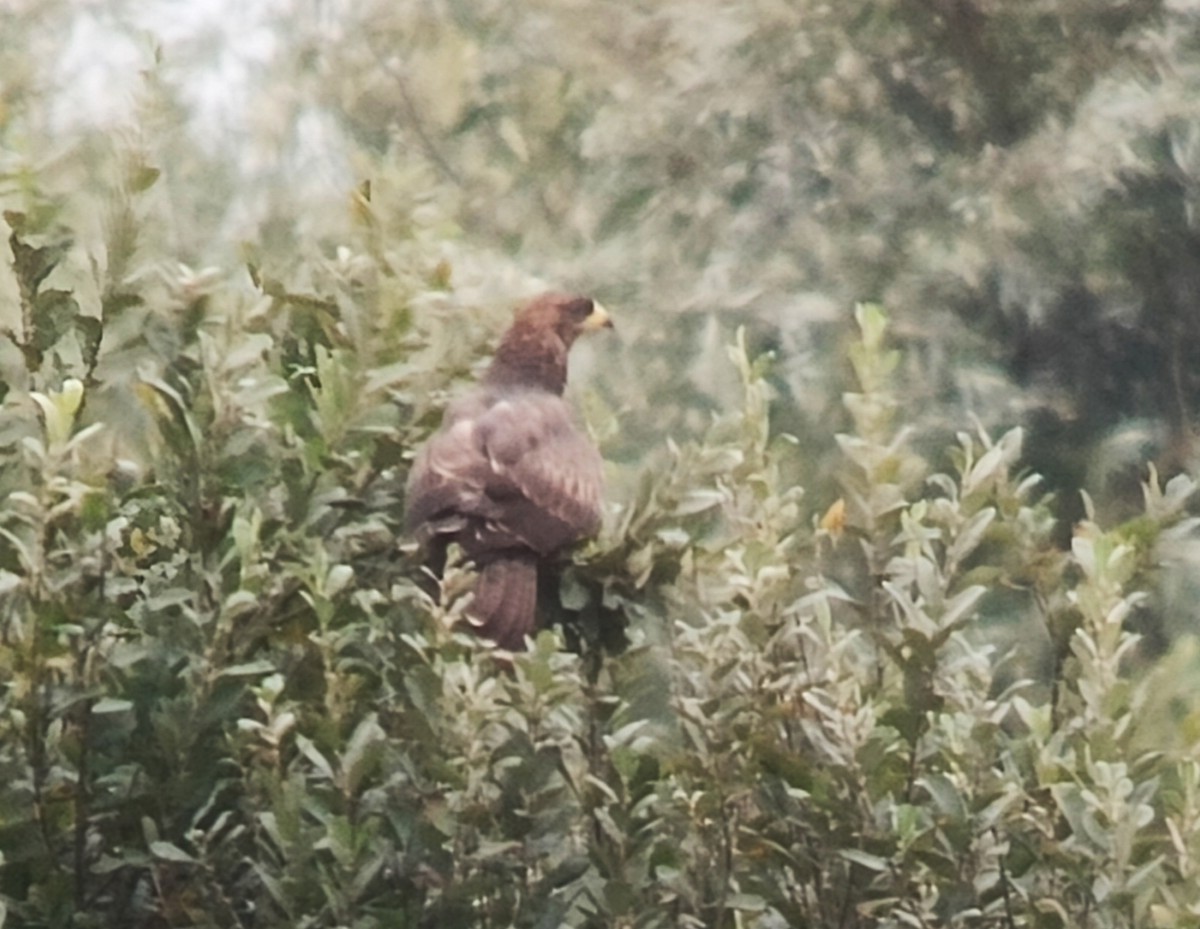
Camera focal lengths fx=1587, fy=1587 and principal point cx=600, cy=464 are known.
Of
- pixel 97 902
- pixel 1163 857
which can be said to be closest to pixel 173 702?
pixel 97 902

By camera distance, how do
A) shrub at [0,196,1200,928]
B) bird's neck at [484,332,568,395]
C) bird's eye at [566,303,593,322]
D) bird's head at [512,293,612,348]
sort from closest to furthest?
shrub at [0,196,1200,928], bird's neck at [484,332,568,395], bird's head at [512,293,612,348], bird's eye at [566,303,593,322]

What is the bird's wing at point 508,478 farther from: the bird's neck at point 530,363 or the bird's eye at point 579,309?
the bird's eye at point 579,309

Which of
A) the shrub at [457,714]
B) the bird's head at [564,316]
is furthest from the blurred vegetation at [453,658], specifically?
the bird's head at [564,316]

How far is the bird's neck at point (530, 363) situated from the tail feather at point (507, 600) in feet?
0.54

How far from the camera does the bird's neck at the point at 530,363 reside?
1127 millimetres

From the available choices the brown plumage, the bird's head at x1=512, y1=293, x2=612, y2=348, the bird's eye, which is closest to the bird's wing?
the brown plumage

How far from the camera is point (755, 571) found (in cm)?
81

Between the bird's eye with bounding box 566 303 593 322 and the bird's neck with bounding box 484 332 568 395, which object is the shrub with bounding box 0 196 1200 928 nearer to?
the bird's neck with bounding box 484 332 568 395

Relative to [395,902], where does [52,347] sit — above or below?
above

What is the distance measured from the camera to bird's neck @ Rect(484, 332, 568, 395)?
1.13 meters

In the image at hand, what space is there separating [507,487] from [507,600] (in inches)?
6.1

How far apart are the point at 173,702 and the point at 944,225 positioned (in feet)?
4.12

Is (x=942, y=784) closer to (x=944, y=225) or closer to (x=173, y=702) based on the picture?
(x=173, y=702)

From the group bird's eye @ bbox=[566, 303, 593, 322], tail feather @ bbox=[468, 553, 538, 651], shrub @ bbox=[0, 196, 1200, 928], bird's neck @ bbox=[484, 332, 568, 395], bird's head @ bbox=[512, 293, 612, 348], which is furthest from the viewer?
bird's eye @ bbox=[566, 303, 593, 322]
